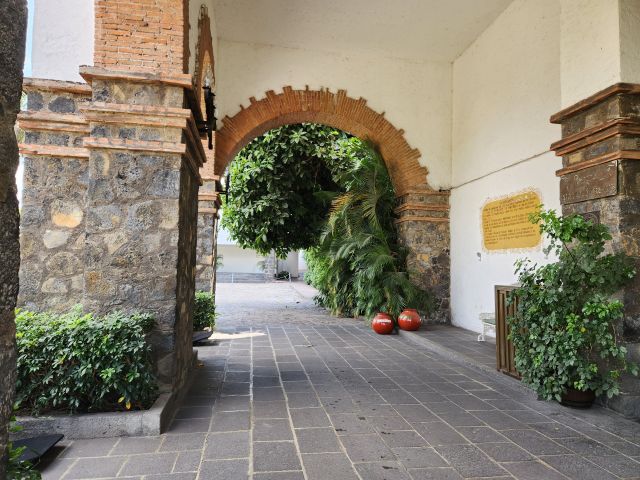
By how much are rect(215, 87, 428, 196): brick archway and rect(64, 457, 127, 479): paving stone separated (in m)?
5.29

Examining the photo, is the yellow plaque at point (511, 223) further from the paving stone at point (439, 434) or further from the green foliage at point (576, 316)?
the paving stone at point (439, 434)

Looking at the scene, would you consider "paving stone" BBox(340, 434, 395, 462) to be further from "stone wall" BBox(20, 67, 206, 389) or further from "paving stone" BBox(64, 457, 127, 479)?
"stone wall" BBox(20, 67, 206, 389)

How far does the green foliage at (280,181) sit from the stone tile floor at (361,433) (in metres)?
4.99

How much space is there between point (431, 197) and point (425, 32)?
2818 millimetres

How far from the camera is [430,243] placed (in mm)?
7691

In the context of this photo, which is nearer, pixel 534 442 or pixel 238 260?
pixel 534 442

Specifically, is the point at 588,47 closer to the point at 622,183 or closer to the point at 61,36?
the point at 622,183

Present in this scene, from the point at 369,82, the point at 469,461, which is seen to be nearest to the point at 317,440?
the point at 469,461

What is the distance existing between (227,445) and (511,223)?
490 cm

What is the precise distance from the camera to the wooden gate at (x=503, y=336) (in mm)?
4180

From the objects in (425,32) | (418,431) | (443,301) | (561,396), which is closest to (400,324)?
(443,301)

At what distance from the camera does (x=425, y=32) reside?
23.1 ft

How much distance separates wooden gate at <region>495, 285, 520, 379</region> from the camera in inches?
165

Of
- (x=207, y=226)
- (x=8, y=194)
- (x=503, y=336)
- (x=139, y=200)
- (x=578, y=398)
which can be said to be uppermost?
(x=207, y=226)
